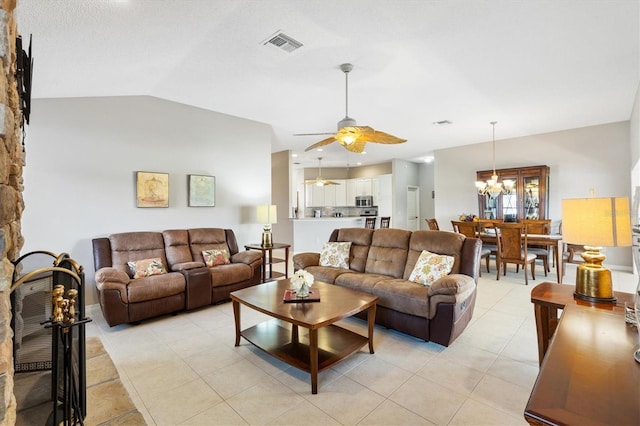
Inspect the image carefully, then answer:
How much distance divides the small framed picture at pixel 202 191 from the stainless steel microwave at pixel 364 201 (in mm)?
6243

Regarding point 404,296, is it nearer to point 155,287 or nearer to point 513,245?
point 155,287

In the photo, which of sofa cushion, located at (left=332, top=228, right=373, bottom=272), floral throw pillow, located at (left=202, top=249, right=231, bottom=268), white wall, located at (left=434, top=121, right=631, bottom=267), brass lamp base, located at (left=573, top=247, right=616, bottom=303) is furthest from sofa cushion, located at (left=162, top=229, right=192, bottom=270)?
white wall, located at (left=434, top=121, right=631, bottom=267)

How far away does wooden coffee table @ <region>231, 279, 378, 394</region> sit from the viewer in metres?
2.15

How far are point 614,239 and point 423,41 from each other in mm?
2211

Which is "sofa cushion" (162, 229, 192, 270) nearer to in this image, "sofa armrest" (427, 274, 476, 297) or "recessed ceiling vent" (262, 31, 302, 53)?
"recessed ceiling vent" (262, 31, 302, 53)

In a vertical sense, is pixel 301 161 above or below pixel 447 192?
above

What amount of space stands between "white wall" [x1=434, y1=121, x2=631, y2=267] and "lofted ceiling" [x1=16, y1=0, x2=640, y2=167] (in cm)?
105

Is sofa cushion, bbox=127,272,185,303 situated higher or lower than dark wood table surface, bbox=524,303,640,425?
lower

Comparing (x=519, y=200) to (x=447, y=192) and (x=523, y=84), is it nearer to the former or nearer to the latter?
(x=447, y=192)

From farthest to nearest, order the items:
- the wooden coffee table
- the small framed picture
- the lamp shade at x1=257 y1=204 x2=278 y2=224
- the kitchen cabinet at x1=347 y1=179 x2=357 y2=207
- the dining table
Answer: the kitchen cabinet at x1=347 y1=179 x2=357 y2=207
the lamp shade at x1=257 y1=204 x2=278 y2=224
the small framed picture
the dining table
the wooden coffee table

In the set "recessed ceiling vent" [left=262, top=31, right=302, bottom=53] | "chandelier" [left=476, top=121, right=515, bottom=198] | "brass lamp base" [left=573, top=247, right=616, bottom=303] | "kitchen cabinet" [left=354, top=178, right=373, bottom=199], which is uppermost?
"recessed ceiling vent" [left=262, top=31, right=302, bottom=53]

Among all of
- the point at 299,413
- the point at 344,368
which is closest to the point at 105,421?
the point at 299,413

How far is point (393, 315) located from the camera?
9.68 feet

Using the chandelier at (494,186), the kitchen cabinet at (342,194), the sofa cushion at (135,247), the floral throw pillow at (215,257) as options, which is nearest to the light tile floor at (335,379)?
the sofa cushion at (135,247)
